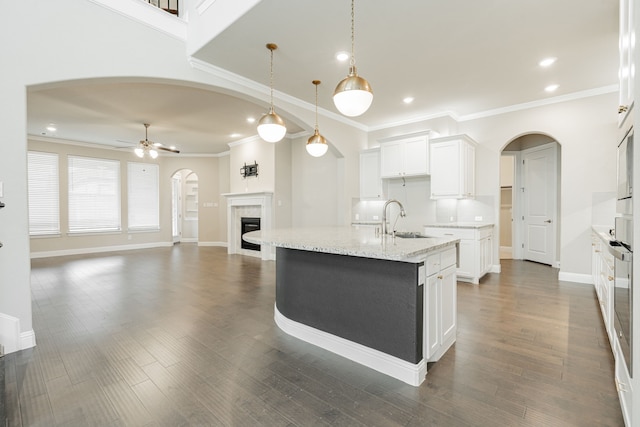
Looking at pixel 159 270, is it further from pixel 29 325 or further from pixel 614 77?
pixel 614 77

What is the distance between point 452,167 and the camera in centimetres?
495

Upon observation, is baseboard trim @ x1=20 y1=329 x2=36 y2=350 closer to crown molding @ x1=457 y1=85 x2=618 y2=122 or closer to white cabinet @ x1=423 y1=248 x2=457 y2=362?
white cabinet @ x1=423 y1=248 x2=457 y2=362

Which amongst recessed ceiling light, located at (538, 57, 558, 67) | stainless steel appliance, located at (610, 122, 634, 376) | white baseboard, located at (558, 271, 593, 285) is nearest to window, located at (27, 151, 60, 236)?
stainless steel appliance, located at (610, 122, 634, 376)

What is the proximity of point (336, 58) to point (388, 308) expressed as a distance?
2.94 meters

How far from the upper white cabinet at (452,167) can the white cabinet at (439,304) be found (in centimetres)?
285

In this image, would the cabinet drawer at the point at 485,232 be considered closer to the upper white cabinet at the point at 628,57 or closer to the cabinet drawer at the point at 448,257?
the cabinet drawer at the point at 448,257

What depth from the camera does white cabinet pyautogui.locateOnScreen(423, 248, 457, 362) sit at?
205 centimetres

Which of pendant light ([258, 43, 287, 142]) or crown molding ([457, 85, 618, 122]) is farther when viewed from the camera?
crown molding ([457, 85, 618, 122])

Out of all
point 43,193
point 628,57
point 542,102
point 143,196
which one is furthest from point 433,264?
point 143,196

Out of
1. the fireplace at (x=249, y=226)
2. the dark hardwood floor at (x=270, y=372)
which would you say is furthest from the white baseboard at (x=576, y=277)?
the fireplace at (x=249, y=226)

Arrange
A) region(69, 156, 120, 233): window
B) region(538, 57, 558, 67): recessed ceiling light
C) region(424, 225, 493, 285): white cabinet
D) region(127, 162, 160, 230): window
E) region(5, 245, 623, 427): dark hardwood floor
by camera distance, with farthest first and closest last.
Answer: region(127, 162, 160, 230): window < region(69, 156, 120, 233): window < region(424, 225, 493, 285): white cabinet < region(538, 57, 558, 67): recessed ceiling light < region(5, 245, 623, 427): dark hardwood floor

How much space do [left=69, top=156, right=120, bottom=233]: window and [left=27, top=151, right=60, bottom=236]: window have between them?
0.31 m

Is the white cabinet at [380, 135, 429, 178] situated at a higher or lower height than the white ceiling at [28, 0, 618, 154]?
lower

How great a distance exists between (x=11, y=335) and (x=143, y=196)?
294 inches
